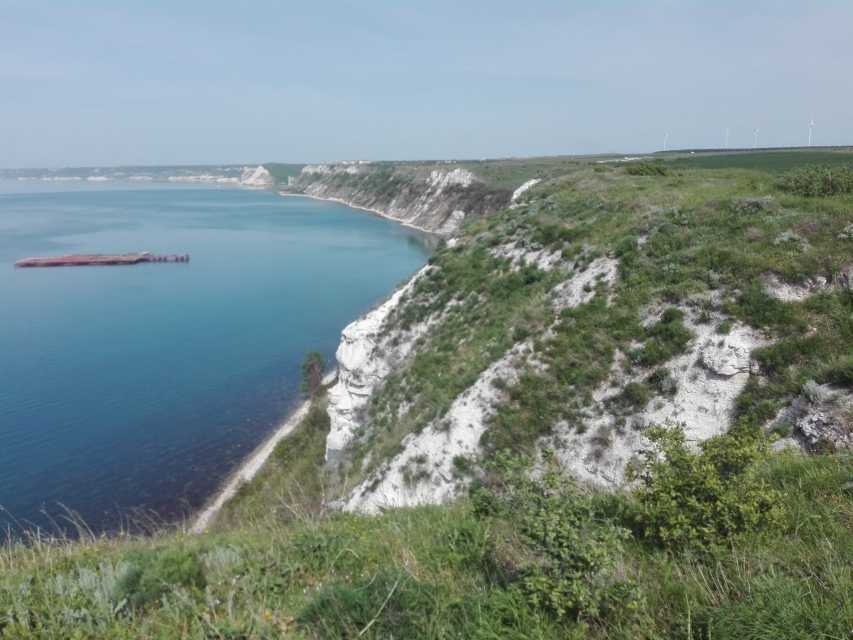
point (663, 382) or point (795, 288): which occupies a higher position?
point (795, 288)

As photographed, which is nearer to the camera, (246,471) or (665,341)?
(665,341)

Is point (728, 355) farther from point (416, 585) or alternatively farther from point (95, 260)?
point (95, 260)

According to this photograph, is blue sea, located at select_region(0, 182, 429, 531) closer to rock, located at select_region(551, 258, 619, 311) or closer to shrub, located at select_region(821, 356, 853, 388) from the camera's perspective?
rock, located at select_region(551, 258, 619, 311)

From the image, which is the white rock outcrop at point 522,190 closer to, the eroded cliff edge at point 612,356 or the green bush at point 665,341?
the eroded cliff edge at point 612,356

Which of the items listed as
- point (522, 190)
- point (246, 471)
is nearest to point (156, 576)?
point (246, 471)

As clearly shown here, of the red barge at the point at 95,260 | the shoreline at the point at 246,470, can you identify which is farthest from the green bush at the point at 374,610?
the red barge at the point at 95,260

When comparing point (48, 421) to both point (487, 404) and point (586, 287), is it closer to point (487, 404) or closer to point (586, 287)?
point (487, 404)

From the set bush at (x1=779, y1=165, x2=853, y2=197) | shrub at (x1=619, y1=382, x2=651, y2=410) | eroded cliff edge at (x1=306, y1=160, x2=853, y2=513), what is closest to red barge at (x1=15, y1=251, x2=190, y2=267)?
eroded cliff edge at (x1=306, y1=160, x2=853, y2=513)

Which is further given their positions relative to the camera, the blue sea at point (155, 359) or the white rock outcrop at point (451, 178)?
the white rock outcrop at point (451, 178)
